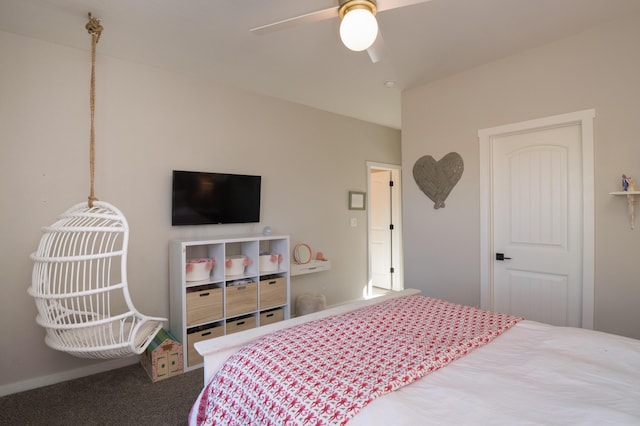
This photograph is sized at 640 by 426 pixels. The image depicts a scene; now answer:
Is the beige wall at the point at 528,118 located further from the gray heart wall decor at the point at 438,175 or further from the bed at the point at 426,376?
the bed at the point at 426,376

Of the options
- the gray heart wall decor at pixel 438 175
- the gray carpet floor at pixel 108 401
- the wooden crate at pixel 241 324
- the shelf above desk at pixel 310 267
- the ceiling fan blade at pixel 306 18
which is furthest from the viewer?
the shelf above desk at pixel 310 267

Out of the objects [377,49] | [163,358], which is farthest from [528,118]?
[163,358]

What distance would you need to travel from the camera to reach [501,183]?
2.93 meters

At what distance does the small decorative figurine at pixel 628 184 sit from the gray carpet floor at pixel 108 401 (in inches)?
126

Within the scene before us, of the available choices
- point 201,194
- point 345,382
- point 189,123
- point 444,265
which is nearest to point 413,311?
point 345,382

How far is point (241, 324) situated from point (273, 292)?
0.41 metres

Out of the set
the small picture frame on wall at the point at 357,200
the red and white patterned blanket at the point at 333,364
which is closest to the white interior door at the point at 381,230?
the small picture frame on wall at the point at 357,200

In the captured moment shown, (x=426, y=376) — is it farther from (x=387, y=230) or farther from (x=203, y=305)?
(x=387, y=230)

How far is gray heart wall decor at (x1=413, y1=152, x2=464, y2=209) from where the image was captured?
316cm

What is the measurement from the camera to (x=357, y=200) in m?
4.61

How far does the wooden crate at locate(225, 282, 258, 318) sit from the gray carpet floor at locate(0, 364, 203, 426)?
1.95ft

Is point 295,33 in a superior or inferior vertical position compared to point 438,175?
superior

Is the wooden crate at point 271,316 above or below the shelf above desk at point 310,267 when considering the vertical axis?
below

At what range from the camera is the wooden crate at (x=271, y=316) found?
3256mm
